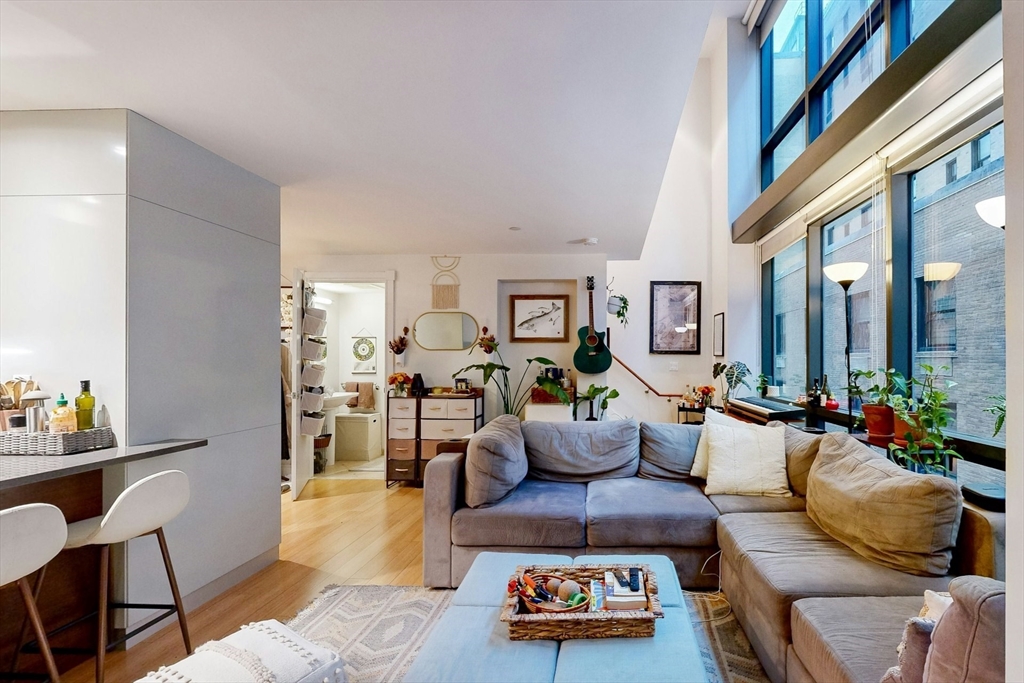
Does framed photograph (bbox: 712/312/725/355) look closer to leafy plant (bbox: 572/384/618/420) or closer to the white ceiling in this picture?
leafy plant (bbox: 572/384/618/420)

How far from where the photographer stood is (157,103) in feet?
7.66

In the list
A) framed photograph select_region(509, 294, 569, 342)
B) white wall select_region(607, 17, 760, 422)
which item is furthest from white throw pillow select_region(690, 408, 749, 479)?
white wall select_region(607, 17, 760, 422)

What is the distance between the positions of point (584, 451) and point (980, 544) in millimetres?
2096

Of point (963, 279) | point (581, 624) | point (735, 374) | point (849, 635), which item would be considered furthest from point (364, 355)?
point (849, 635)

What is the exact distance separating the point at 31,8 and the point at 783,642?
128 inches

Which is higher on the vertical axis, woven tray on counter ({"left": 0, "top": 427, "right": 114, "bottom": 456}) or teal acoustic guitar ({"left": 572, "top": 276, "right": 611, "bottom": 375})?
teal acoustic guitar ({"left": 572, "top": 276, "right": 611, "bottom": 375})

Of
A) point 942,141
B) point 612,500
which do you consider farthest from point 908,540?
point 942,141

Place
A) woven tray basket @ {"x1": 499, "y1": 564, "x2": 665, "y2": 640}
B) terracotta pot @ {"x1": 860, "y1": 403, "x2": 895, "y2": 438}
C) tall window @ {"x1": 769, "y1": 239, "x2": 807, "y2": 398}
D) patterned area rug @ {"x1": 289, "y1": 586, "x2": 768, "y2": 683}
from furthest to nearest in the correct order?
tall window @ {"x1": 769, "y1": 239, "x2": 807, "y2": 398} < terracotta pot @ {"x1": 860, "y1": 403, "x2": 895, "y2": 438} < patterned area rug @ {"x1": 289, "y1": 586, "x2": 768, "y2": 683} < woven tray basket @ {"x1": 499, "y1": 564, "x2": 665, "y2": 640}

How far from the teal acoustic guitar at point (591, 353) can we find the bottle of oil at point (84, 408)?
13.6 feet

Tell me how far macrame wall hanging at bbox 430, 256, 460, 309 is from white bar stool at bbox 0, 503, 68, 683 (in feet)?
14.0

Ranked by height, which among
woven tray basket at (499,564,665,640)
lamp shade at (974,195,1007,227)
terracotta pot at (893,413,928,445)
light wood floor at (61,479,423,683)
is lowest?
light wood floor at (61,479,423,683)

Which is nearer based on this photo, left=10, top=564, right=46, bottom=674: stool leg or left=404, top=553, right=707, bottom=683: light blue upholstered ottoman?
left=404, top=553, right=707, bottom=683: light blue upholstered ottoman

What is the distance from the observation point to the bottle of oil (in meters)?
2.27

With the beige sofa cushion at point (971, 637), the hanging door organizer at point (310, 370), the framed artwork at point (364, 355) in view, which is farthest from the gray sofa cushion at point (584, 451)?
the framed artwork at point (364, 355)
